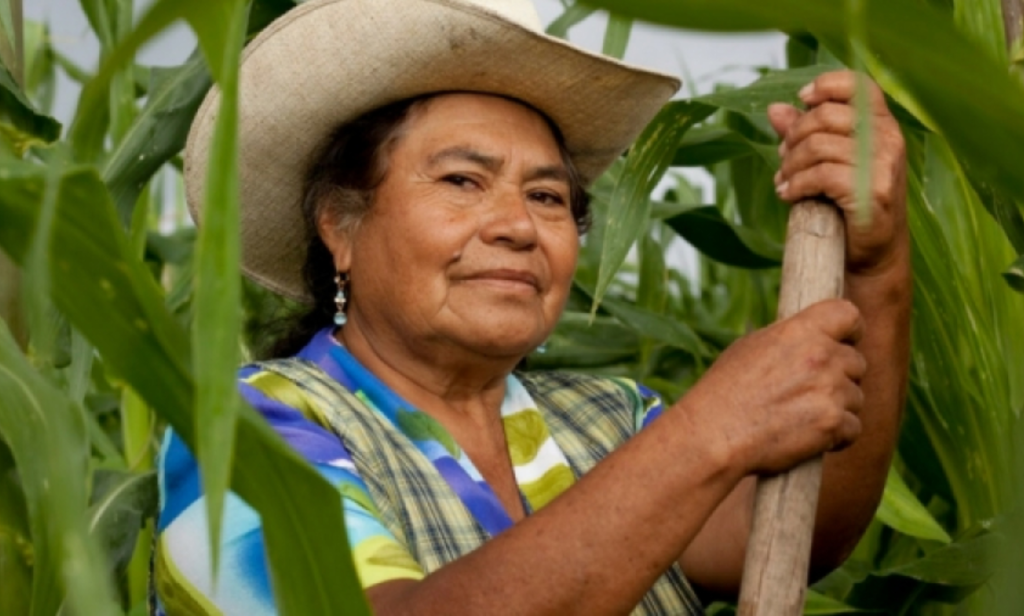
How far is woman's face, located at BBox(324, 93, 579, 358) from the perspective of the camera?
128cm

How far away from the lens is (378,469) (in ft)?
3.91

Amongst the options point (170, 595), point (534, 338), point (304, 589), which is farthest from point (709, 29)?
point (534, 338)

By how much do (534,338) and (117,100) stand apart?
0.55 m

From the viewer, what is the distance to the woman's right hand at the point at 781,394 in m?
1.01

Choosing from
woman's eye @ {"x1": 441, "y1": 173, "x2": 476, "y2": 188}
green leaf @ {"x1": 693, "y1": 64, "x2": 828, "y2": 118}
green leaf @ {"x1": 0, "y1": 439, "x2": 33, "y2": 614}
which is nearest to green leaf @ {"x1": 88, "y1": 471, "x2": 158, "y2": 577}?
green leaf @ {"x1": 0, "y1": 439, "x2": 33, "y2": 614}

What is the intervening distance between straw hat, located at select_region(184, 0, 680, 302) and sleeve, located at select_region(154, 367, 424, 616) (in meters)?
0.26

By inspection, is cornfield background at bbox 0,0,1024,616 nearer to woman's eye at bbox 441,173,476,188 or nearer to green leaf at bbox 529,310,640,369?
green leaf at bbox 529,310,640,369

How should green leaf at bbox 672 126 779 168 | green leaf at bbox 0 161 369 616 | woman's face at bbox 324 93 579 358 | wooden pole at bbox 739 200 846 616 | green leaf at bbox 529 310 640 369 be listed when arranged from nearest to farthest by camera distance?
1. green leaf at bbox 0 161 369 616
2. wooden pole at bbox 739 200 846 616
3. woman's face at bbox 324 93 579 358
4. green leaf at bbox 672 126 779 168
5. green leaf at bbox 529 310 640 369

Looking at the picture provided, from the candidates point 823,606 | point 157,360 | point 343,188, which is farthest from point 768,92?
point 157,360

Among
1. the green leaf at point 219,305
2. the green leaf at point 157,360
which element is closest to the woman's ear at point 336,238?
the green leaf at point 157,360

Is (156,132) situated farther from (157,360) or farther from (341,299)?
(157,360)

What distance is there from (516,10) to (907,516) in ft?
1.80

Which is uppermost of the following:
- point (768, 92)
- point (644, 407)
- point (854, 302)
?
point (768, 92)

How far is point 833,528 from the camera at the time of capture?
1.31m
